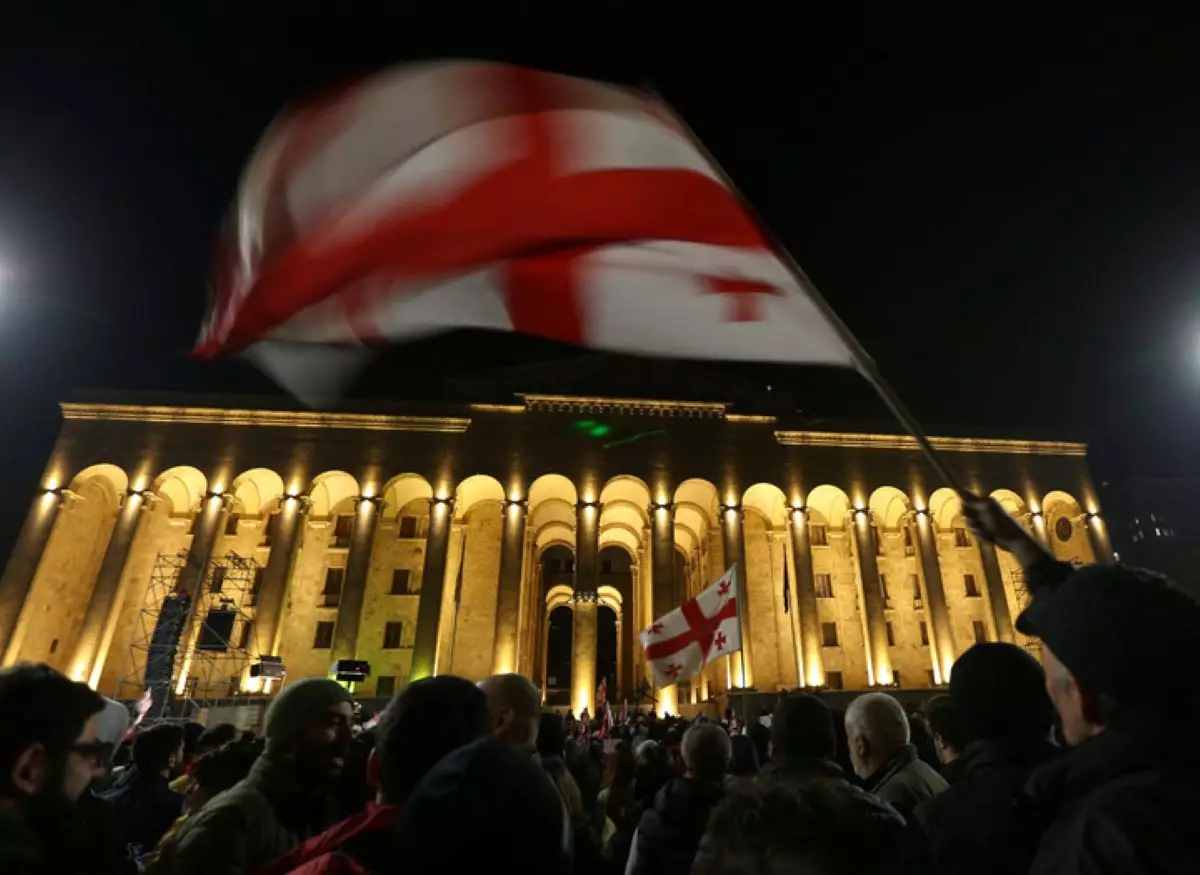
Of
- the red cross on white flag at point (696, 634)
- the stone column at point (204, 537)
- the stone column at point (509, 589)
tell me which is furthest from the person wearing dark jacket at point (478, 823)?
the stone column at point (204, 537)

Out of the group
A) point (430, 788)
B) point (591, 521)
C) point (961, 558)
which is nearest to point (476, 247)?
point (430, 788)

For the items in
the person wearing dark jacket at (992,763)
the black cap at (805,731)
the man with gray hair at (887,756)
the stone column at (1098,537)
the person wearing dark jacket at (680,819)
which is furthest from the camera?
the stone column at (1098,537)

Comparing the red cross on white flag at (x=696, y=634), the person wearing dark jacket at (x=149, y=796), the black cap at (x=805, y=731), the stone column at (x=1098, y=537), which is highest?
the stone column at (x=1098, y=537)

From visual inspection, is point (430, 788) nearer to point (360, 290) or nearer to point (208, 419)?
point (360, 290)

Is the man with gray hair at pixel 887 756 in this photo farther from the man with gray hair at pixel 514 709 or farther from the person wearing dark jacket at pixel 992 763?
the man with gray hair at pixel 514 709

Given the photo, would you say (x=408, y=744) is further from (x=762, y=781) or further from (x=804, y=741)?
(x=804, y=741)

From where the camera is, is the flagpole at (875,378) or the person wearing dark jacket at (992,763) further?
the flagpole at (875,378)

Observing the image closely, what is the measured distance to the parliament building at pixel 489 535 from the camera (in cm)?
2881

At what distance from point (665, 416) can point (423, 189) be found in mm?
29518

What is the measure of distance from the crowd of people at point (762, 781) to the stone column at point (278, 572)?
27.4 m

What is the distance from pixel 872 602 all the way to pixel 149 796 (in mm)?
31700

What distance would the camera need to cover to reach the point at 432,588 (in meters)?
29.9

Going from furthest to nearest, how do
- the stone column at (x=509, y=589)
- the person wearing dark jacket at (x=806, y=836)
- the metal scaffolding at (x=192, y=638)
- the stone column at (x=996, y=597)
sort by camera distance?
the stone column at (x=996, y=597) → the stone column at (x=509, y=589) → the metal scaffolding at (x=192, y=638) → the person wearing dark jacket at (x=806, y=836)

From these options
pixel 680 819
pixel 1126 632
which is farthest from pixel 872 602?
pixel 1126 632
